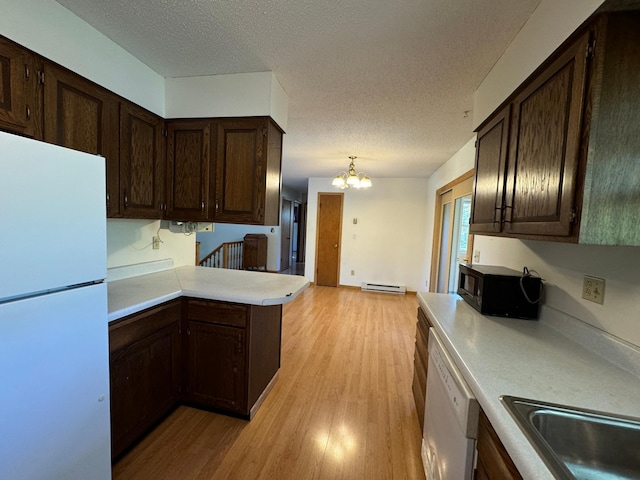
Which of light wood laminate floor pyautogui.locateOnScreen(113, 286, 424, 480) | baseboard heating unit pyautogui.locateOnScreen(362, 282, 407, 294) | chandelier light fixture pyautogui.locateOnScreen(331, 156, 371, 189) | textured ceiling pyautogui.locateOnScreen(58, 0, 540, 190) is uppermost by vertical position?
textured ceiling pyautogui.locateOnScreen(58, 0, 540, 190)

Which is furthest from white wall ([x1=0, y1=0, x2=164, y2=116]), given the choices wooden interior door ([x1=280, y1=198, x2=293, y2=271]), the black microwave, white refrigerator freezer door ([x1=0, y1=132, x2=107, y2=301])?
wooden interior door ([x1=280, y1=198, x2=293, y2=271])

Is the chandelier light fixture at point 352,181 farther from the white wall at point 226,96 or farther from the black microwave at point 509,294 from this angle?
the black microwave at point 509,294

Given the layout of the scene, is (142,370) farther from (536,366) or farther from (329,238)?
(329,238)

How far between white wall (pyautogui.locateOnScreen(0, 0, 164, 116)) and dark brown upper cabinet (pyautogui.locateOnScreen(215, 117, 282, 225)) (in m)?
0.60

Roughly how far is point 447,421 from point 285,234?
6911 mm

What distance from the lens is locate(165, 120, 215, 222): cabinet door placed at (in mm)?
2158

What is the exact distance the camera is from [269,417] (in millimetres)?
1924

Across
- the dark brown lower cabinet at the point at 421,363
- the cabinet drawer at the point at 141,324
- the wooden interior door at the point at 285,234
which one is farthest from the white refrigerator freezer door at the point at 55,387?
the wooden interior door at the point at 285,234

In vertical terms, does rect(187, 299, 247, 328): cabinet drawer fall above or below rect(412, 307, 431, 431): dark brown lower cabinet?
above

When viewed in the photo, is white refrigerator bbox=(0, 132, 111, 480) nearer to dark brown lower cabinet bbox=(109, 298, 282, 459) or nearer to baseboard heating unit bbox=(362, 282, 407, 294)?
dark brown lower cabinet bbox=(109, 298, 282, 459)

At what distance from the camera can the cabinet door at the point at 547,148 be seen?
95cm

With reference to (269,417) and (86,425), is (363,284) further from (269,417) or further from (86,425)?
(86,425)

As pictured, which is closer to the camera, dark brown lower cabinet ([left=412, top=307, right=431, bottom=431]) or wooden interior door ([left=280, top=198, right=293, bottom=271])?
dark brown lower cabinet ([left=412, top=307, right=431, bottom=431])

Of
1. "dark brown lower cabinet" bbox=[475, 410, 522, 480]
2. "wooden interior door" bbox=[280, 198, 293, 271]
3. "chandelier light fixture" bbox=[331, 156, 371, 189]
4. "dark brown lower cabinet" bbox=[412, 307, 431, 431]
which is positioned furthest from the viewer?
"wooden interior door" bbox=[280, 198, 293, 271]
